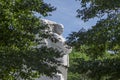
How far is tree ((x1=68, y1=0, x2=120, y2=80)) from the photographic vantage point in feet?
43.5

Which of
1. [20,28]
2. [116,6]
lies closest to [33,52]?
[20,28]

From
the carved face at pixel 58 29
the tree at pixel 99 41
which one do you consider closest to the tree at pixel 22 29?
the tree at pixel 99 41

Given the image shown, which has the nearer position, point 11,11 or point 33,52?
point 33,52

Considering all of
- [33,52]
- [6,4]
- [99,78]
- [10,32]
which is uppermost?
[6,4]

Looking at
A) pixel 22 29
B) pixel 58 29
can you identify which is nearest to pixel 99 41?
pixel 22 29

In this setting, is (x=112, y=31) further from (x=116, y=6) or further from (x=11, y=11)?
(x=11, y=11)

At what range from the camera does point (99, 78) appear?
13.4 m

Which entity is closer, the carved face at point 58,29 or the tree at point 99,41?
the tree at point 99,41

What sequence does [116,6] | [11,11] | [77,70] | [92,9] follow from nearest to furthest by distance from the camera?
[77,70] < [116,6] < [92,9] < [11,11]

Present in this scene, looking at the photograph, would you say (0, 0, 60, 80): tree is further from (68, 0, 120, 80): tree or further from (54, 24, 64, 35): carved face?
(54, 24, 64, 35): carved face

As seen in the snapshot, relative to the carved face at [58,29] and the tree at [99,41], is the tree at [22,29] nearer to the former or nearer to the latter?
the tree at [99,41]

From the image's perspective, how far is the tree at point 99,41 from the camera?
13266 mm

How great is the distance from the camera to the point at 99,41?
557 inches

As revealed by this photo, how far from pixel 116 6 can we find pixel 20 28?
4.48 meters
